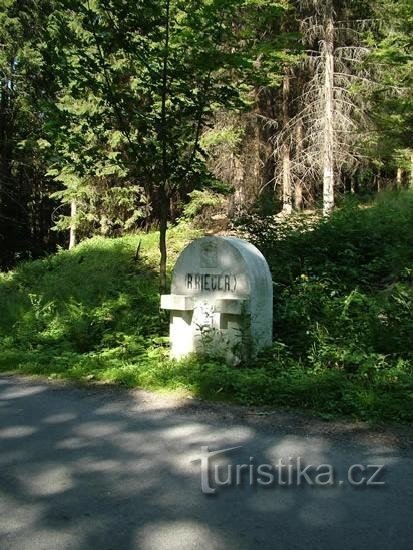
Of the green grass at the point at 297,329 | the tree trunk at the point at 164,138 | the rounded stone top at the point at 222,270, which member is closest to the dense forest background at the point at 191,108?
the tree trunk at the point at 164,138

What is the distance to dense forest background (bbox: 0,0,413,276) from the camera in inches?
343

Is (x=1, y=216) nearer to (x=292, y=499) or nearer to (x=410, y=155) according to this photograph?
(x=410, y=155)

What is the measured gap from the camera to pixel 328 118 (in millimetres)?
18922

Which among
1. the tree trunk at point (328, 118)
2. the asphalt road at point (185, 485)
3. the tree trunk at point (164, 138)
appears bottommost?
the asphalt road at point (185, 485)

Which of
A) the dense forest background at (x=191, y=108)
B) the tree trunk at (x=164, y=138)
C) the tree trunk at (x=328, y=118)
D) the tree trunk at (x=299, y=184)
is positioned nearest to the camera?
the tree trunk at (x=164, y=138)

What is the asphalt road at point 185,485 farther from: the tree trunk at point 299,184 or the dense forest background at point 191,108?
the tree trunk at point 299,184

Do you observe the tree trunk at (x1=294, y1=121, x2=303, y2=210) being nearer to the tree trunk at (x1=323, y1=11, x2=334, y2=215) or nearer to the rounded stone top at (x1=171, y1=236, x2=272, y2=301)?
the tree trunk at (x1=323, y1=11, x2=334, y2=215)

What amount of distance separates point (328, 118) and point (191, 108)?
1109 centimetres

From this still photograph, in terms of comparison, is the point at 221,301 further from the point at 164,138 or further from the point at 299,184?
the point at 299,184

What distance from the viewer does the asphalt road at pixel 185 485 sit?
3078 mm

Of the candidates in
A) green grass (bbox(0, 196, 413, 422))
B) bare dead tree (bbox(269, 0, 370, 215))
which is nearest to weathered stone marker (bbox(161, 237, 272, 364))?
green grass (bbox(0, 196, 413, 422))

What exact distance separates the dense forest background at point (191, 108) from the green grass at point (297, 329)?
1.36m

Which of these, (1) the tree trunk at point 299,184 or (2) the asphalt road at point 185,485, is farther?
(1) the tree trunk at point 299,184

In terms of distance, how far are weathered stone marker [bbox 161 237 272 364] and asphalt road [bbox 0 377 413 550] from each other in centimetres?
187
